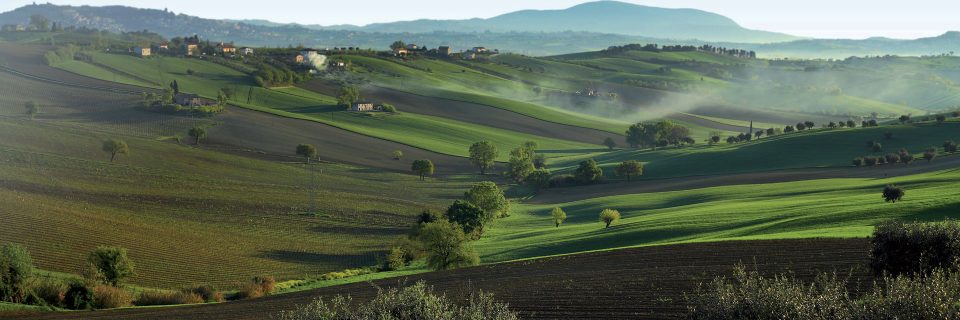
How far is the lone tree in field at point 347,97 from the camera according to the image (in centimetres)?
18138

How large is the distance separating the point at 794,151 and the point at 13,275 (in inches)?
4172

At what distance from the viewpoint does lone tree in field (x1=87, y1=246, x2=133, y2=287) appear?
184ft

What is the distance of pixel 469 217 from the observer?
81.4m

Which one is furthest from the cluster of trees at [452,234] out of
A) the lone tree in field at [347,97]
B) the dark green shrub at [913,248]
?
the lone tree in field at [347,97]

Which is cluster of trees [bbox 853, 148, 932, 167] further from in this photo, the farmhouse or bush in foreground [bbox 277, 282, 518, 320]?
the farmhouse

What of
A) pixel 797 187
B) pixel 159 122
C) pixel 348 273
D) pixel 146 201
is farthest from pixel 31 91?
pixel 797 187

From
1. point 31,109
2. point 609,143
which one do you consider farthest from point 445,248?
point 31,109

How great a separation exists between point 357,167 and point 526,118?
250 ft

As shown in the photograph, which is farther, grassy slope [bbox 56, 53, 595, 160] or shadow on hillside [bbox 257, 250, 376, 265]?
grassy slope [bbox 56, 53, 595, 160]

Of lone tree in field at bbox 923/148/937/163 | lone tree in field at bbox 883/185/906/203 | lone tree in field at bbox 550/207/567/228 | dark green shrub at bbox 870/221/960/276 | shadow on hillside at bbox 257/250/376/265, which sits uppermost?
dark green shrub at bbox 870/221/960/276

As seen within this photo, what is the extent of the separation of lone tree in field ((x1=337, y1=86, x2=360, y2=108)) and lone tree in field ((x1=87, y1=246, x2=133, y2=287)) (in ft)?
409

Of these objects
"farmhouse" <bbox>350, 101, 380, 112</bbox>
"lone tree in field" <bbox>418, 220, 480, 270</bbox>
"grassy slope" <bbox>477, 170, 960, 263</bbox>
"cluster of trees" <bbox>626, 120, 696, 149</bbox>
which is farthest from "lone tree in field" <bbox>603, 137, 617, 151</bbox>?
"lone tree in field" <bbox>418, 220, 480, 270</bbox>

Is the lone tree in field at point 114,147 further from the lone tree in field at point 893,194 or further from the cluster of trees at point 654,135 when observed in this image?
the cluster of trees at point 654,135

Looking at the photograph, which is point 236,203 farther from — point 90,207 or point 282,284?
point 282,284
